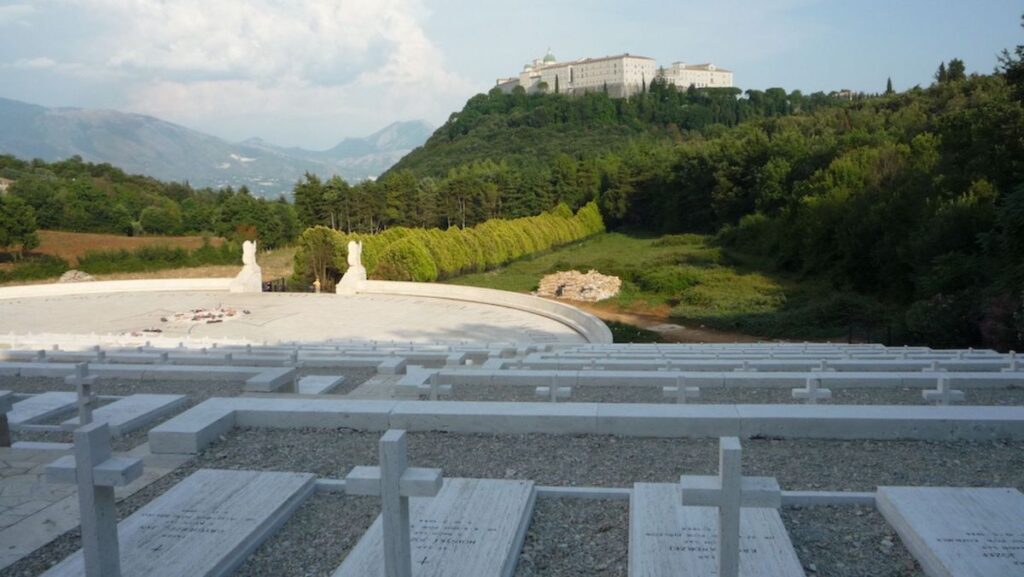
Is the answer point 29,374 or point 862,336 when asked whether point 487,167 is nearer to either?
point 862,336

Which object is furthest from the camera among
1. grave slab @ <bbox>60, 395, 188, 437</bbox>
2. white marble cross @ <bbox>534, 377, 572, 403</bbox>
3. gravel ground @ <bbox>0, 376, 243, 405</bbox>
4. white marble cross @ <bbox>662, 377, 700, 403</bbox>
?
gravel ground @ <bbox>0, 376, 243, 405</bbox>

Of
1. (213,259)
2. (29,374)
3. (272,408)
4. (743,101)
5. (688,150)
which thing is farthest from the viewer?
(743,101)

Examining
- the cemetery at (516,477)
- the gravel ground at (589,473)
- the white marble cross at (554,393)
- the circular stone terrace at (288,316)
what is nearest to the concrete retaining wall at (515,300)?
the circular stone terrace at (288,316)

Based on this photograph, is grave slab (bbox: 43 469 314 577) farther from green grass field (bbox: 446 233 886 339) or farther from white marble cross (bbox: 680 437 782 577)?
green grass field (bbox: 446 233 886 339)

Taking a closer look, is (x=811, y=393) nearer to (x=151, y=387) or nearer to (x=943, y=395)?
(x=943, y=395)

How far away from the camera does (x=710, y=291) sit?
31.3m

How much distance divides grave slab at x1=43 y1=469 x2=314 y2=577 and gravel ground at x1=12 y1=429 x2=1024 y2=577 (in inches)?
4.2

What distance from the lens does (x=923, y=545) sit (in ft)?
10.3

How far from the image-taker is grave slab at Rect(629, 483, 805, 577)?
10.1ft

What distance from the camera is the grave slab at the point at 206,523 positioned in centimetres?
320

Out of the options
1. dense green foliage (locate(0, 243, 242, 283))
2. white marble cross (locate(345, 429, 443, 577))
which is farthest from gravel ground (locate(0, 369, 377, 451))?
dense green foliage (locate(0, 243, 242, 283))

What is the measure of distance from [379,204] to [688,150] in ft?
80.4

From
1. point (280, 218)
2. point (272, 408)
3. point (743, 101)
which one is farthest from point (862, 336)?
point (743, 101)

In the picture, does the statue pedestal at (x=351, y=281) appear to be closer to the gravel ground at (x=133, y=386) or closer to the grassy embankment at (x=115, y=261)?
the grassy embankment at (x=115, y=261)
